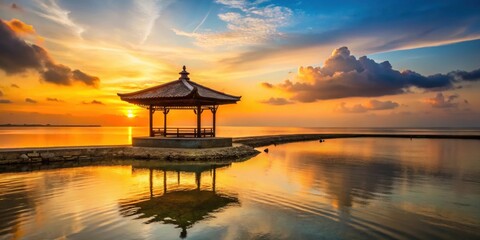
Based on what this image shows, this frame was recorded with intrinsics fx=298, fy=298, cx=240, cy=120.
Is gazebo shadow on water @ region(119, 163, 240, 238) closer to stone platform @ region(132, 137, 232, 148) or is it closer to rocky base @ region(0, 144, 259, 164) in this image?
rocky base @ region(0, 144, 259, 164)

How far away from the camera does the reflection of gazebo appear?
23.5m

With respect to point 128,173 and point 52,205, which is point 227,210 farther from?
point 128,173

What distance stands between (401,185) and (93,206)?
13788mm

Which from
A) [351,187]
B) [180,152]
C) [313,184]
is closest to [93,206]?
[313,184]

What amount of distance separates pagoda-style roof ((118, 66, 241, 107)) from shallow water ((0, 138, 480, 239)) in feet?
24.5

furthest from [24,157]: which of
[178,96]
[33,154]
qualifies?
[178,96]

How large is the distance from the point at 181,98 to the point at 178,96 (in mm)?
349

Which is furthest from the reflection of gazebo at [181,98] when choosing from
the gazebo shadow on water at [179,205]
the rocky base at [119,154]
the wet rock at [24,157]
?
the gazebo shadow on water at [179,205]

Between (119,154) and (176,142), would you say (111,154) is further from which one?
(176,142)

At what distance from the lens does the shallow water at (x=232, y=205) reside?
7750 millimetres

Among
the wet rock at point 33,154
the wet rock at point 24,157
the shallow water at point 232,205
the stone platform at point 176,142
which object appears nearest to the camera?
the shallow water at point 232,205

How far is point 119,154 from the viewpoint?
76.2 feet

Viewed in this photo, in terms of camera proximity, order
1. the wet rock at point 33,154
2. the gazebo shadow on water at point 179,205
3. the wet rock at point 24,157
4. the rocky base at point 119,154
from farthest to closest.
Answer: the rocky base at point 119,154 → the wet rock at point 33,154 → the wet rock at point 24,157 → the gazebo shadow on water at point 179,205

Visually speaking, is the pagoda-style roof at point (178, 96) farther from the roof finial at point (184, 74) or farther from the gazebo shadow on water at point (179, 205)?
the gazebo shadow on water at point (179, 205)
